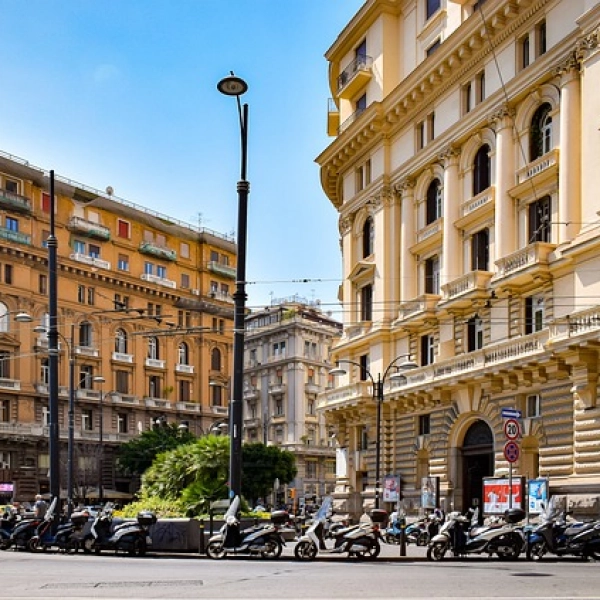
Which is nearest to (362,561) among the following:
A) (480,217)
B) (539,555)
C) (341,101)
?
(539,555)

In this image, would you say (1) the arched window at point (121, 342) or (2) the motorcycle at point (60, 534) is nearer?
(2) the motorcycle at point (60, 534)

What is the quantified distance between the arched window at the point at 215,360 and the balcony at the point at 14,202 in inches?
830

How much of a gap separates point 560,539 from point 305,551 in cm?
535

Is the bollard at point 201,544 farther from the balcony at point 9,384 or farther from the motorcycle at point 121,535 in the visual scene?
the balcony at point 9,384

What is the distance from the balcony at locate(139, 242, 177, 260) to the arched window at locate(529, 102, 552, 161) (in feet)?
156

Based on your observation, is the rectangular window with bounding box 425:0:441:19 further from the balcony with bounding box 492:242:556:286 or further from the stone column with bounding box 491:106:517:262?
the balcony with bounding box 492:242:556:286

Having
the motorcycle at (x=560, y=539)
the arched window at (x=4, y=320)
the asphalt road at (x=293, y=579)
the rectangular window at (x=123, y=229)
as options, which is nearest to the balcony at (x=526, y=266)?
the motorcycle at (x=560, y=539)

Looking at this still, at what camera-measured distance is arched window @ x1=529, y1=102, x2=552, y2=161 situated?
3325 centimetres

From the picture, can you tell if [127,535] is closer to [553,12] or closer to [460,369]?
[460,369]

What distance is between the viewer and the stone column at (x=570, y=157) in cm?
3084

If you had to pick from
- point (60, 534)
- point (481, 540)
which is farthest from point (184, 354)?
point (481, 540)

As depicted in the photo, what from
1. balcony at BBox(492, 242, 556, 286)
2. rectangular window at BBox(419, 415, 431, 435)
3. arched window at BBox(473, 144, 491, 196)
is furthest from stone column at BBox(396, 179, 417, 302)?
balcony at BBox(492, 242, 556, 286)

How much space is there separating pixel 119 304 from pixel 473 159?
128 ft

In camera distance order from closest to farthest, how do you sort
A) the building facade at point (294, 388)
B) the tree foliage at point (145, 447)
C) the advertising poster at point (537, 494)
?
the advertising poster at point (537, 494), the tree foliage at point (145, 447), the building facade at point (294, 388)
